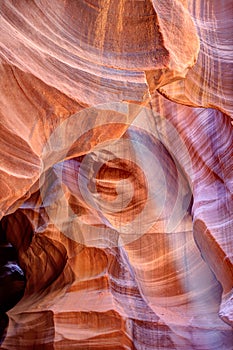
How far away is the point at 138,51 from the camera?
113 inches

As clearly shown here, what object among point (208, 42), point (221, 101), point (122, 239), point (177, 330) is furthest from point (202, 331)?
point (208, 42)

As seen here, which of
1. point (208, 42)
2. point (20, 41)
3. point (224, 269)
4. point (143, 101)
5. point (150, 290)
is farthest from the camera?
point (150, 290)

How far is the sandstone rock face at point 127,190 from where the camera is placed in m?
2.80

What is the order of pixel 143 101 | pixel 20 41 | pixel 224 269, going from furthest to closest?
pixel 224 269 < pixel 143 101 < pixel 20 41

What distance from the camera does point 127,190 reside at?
502cm

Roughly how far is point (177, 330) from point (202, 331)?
0.20m

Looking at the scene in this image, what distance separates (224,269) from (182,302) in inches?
35.2

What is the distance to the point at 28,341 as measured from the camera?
14.8ft

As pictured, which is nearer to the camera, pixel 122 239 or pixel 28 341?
pixel 28 341

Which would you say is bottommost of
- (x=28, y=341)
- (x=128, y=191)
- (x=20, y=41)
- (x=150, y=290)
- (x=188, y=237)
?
(x=28, y=341)

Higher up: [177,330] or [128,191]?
[128,191]

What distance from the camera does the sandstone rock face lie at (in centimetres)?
280

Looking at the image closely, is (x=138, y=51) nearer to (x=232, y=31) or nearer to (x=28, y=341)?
(x=232, y=31)

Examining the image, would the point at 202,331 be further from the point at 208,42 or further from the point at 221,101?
the point at 208,42
